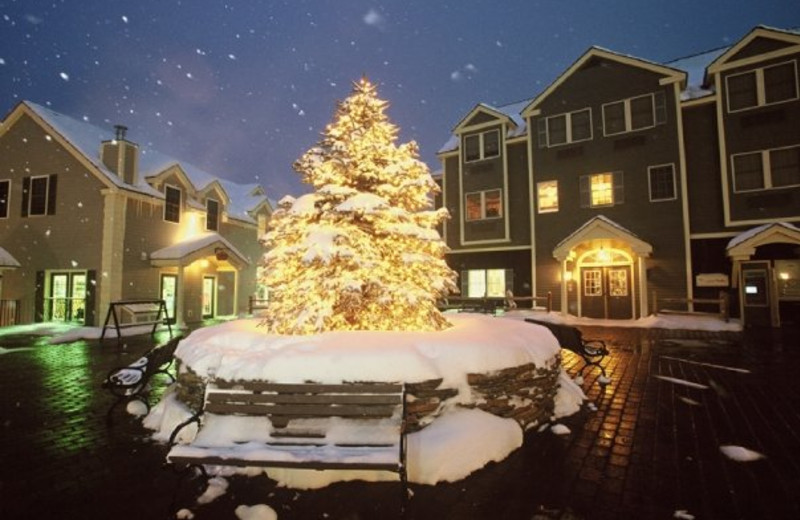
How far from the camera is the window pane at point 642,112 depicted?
59.5 ft

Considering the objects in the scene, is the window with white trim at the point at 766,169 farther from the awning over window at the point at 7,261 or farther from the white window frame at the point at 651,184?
the awning over window at the point at 7,261

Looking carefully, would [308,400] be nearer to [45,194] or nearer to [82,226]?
[82,226]

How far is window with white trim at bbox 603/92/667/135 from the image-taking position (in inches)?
705

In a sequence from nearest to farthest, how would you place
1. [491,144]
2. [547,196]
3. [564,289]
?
[564,289] < [547,196] < [491,144]

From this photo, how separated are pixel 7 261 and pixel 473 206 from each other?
2160 cm

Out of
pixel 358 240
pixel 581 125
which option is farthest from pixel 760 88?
pixel 358 240

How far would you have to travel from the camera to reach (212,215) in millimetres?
23469

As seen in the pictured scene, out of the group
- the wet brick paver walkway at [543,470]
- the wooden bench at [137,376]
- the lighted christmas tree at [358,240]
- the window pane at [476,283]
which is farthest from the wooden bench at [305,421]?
the window pane at [476,283]

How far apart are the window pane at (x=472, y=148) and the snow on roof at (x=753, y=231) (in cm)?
1192

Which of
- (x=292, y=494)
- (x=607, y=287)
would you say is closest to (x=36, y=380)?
(x=292, y=494)

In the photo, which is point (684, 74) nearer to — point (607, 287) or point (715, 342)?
point (607, 287)

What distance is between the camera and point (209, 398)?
403 cm

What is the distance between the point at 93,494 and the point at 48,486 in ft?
1.86

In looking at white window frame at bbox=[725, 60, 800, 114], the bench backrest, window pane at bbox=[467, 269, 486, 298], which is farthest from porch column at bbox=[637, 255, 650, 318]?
the bench backrest
